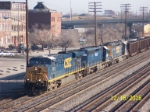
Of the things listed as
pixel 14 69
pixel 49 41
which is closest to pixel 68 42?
pixel 49 41

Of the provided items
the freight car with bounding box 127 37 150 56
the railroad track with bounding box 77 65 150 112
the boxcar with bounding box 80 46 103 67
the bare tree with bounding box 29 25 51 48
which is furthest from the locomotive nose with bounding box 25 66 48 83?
the bare tree with bounding box 29 25 51 48

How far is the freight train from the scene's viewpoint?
24828 mm

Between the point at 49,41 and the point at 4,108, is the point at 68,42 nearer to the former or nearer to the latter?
the point at 49,41

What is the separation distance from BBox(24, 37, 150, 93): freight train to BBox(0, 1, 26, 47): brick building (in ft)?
115

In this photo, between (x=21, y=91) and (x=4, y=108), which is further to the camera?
(x=21, y=91)

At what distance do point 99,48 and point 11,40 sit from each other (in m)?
42.4

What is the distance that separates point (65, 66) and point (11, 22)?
5103 centimetres

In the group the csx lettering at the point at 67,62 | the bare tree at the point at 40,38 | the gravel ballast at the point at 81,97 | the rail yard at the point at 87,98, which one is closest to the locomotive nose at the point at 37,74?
the rail yard at the point at 87,98

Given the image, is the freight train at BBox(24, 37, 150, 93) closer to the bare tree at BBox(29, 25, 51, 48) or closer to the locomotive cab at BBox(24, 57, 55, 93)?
the locomotive cab at BBox(24, 57, 55, 93)

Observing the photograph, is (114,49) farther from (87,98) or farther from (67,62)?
(87,98)

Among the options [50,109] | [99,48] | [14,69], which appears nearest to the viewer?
[50,109]

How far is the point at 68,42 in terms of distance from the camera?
2943 inches

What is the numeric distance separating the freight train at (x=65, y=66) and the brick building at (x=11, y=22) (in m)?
34.9
